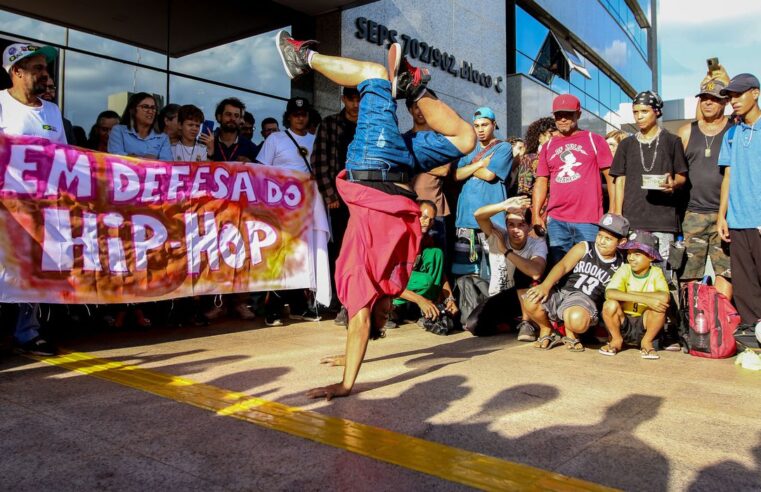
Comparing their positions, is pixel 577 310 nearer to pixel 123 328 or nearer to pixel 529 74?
pixel 123 328

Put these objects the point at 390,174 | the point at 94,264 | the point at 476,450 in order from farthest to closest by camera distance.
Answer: the point at 94,264 → the point at 390,174 → the point at 476,450

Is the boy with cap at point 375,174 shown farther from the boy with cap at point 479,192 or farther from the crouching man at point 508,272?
the boy with cap at point 479,192

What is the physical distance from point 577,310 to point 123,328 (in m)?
3.98

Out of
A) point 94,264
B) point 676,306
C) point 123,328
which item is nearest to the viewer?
point 94,264

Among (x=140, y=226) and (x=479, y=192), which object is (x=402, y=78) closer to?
(x=140, y=226)

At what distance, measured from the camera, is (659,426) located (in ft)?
9.55

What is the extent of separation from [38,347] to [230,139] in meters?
3.06

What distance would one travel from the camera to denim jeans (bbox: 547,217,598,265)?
18.5 feet

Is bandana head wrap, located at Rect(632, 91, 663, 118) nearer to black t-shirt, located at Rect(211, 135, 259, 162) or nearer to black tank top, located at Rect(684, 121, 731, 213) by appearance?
black tank top, located at Rect(684, 121, 731, 213)

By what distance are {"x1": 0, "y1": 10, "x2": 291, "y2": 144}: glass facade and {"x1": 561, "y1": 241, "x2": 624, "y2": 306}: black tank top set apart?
220 inches

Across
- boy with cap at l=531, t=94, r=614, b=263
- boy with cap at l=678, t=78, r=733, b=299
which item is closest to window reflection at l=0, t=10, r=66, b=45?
boy with cap at l=531, t=94, r=614, b=263

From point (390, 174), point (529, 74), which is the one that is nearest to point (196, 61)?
point (390, 174)

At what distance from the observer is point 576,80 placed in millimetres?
20438

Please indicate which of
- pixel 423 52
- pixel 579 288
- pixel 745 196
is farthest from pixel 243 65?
pixel 745 196
